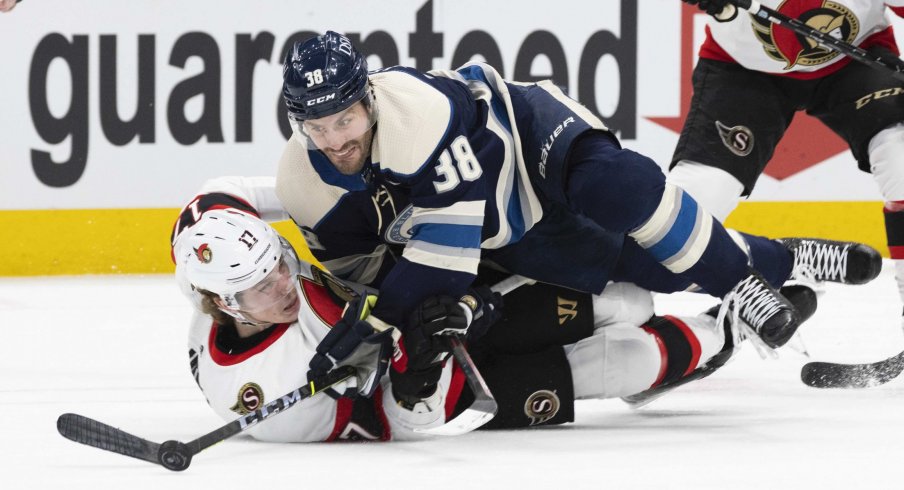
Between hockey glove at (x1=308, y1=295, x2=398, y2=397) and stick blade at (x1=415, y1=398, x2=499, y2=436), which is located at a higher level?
hockey glove at (x1=308, y1=295, x2=398, y2=397)

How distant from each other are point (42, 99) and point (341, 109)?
3227 mm

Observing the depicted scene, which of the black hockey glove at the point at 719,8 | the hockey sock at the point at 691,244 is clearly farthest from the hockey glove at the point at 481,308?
the black hockey glove at the point at 719,8

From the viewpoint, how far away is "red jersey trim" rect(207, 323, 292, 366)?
2.31 m

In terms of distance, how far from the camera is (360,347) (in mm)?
2287

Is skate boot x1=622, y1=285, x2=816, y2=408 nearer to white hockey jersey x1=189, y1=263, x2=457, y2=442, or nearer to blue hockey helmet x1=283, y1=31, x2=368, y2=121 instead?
white hockey jersey x1=189, y1=263, x2=457, y2=442

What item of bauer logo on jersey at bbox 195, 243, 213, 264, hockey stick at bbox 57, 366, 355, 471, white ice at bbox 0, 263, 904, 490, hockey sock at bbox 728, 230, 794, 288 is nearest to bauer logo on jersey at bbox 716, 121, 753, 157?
hockey sock at bbox 728, 230, 794, 288

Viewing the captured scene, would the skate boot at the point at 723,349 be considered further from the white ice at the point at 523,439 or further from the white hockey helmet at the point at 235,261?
the white hockey helmet at the point at 235,261

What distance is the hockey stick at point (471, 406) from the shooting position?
2.26m

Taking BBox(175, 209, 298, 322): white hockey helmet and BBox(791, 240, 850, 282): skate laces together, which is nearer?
BBox(175, 209, 298, 322): white hockey helmet

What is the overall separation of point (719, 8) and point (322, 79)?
1.09 meters

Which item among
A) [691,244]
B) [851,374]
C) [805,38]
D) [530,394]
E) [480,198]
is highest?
[805,38]

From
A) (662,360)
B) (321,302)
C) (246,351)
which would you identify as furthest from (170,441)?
(662,360)

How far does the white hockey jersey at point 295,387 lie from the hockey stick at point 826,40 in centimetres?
119

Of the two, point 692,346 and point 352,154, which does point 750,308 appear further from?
point 352,154
